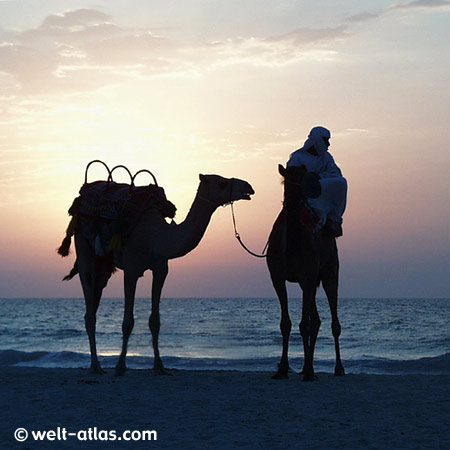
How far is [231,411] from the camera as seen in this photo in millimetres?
8688

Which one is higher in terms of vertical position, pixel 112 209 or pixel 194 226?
pixel 112 209

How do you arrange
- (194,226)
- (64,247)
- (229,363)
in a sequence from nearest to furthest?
(194,226) < (64,247) < (229,363)

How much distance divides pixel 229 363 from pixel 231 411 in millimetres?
14997

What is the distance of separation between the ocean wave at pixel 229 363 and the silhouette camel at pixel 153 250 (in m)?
8.19

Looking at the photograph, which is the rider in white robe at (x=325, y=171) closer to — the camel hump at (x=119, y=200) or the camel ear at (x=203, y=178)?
the camel ear at (x=203, y=178)

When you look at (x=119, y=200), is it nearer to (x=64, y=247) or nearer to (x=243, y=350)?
(x=64, y=247)

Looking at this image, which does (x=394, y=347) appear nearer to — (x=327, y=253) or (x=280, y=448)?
(x=327, y=253)

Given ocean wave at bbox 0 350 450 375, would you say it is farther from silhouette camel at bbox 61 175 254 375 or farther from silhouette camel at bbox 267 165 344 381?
silhouette camel at bbox 267 165 344 381

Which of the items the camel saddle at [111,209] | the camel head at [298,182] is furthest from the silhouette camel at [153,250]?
the camel head at [298,182]

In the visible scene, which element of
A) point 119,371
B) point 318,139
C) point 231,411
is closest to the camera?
point 231,411

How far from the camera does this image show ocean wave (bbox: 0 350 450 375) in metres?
19.5

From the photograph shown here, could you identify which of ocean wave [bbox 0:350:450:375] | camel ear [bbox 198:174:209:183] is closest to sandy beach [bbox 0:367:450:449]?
camel ear [bbox 198:174:209:183]

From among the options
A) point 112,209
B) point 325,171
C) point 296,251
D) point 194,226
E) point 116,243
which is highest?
point 325,171

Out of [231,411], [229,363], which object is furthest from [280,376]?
[229,363]
